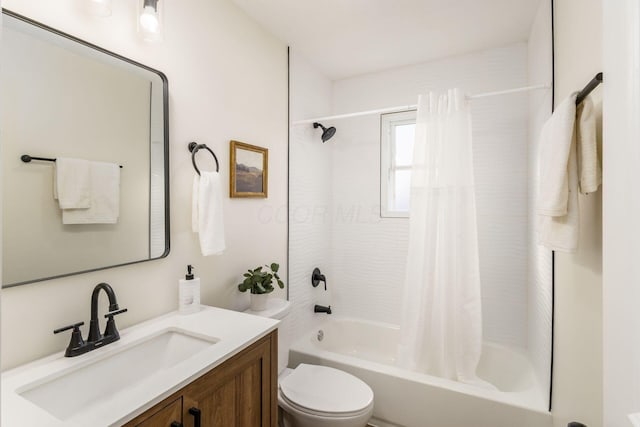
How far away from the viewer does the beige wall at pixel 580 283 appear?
114 cm

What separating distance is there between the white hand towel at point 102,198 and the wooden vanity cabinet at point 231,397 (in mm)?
721

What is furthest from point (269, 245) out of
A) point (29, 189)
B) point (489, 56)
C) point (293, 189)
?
point (489, 56)

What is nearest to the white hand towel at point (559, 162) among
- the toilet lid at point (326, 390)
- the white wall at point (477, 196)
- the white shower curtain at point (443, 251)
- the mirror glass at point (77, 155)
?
the white shower curtain at point (443, 251)

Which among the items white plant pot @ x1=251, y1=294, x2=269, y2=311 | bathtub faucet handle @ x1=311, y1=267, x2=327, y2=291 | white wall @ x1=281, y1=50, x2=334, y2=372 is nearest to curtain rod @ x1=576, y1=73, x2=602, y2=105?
white plant pot @ x1=251, y1=294, x2=269, y2=311

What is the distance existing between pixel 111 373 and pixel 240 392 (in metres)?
0.45

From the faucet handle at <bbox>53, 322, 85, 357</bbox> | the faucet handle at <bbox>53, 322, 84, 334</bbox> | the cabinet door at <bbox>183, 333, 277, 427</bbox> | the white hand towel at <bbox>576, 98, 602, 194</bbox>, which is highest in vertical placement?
the white hand towel at <bbox>576, 98, 602, 194</bbox>

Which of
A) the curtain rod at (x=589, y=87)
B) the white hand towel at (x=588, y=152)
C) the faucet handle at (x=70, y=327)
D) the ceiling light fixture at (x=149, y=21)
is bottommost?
the faucet handle at (x=70, y=327)

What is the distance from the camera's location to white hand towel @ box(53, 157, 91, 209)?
119 cm

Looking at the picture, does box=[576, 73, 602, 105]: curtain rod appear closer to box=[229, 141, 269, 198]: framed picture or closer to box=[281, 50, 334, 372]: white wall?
box=[229, 141, 269, 198]: framed picture

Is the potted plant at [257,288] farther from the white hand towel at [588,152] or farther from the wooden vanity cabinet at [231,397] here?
the white hand towel at [588,152]

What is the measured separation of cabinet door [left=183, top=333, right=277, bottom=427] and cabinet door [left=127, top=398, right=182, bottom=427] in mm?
25

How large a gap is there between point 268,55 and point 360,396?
2.12 metres

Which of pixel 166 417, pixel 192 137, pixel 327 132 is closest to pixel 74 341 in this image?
pixel 166 417

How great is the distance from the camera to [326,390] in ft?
6.16
